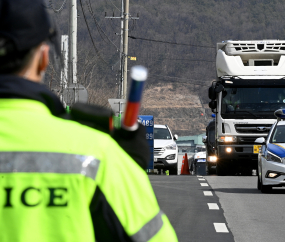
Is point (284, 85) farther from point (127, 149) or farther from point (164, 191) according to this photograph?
point (127, 149)

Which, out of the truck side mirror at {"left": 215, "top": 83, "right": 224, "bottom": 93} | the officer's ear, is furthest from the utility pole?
the officer's ear

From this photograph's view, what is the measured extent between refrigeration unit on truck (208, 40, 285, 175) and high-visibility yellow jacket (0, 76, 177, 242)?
57.6 ft

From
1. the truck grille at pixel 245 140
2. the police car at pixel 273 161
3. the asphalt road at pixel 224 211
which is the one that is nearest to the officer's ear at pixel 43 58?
the asphalt road at pixel 224 211

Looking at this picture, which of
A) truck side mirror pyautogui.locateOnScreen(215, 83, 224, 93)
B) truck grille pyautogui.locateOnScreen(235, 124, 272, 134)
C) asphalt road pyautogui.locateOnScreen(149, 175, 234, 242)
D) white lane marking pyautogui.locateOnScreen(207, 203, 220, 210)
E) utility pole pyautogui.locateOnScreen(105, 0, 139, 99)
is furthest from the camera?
utility pole pyautogui.locateOnScreen(105, 0, 139, 99)

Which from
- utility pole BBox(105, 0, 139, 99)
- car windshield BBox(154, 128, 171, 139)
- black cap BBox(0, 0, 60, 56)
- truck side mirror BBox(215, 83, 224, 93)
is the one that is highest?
utility pole BBox(105, 0, 139, 99)

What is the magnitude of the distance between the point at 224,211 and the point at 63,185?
31.0 ft

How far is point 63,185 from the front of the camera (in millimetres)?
1688

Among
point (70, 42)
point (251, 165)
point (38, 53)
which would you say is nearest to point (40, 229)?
point (38, 53)

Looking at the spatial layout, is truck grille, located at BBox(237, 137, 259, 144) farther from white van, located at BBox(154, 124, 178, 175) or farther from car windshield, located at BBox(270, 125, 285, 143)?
car windshield, located at BBox(270, 125, 285, 143)

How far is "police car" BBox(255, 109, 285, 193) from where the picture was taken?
1361 cm

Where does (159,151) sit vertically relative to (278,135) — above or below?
below

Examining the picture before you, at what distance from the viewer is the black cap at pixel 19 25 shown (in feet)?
5.84

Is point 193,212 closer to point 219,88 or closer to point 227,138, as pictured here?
point 219,88

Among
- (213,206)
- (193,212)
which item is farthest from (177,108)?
(193,212)
